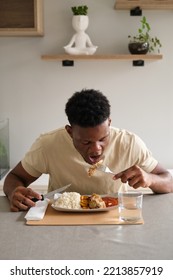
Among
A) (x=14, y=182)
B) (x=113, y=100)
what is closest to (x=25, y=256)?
(x=14, y=182)

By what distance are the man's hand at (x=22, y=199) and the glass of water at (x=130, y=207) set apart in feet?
1.06

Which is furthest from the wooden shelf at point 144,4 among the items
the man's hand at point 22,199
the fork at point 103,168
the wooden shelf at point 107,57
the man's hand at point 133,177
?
the man's hand at point 22,199

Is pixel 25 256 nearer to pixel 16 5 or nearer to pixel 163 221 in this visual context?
pixel 163 221

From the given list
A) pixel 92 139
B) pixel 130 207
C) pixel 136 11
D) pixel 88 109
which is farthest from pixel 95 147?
pixel 136 11

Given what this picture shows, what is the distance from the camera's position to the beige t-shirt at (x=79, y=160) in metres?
1.77

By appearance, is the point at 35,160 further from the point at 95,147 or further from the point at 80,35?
the point at 80,35

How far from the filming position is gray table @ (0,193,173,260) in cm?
111

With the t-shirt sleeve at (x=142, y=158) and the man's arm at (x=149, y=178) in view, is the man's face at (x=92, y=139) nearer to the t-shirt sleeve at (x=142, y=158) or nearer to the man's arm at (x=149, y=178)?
the man's arm at (x=149, y=178)

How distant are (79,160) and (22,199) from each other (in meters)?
0.35

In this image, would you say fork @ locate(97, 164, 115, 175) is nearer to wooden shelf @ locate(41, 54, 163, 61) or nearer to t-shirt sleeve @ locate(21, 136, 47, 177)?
t-shirt sleeve @ locate(21, 136, 47, 177)

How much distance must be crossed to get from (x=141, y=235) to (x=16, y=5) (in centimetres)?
222

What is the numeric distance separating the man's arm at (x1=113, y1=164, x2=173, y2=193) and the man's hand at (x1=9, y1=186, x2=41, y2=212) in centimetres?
31

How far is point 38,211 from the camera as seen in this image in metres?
1.46

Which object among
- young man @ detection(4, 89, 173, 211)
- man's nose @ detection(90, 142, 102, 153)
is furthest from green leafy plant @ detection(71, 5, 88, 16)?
man's nose @ detection(90, 142, 102, 153)
